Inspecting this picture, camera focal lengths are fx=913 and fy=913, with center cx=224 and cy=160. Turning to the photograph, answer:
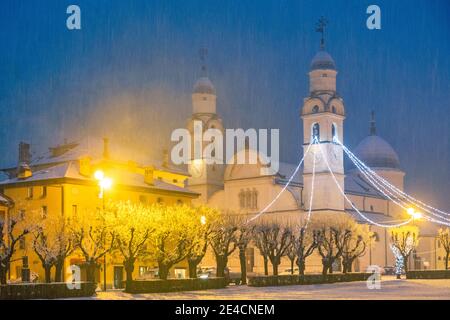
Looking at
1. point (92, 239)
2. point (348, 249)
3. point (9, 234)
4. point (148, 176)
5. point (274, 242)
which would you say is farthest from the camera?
point (348, 249)

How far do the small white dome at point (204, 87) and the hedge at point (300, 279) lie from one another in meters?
47.8

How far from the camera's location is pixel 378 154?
146 metres

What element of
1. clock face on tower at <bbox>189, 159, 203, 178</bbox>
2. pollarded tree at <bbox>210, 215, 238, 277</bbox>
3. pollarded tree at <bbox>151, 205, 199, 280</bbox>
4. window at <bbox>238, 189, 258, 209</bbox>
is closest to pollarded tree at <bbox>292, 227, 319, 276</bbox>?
pollarded tree at <bbox>210, 215, 238, 277</bbox>

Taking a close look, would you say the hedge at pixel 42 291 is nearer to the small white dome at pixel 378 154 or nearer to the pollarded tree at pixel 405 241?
the pollarded tree at pixel 405 241

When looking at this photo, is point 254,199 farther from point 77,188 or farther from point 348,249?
point 77,188

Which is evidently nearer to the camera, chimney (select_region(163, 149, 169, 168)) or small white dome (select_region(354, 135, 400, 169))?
chimney (select_region(163, 149, 169, 168))

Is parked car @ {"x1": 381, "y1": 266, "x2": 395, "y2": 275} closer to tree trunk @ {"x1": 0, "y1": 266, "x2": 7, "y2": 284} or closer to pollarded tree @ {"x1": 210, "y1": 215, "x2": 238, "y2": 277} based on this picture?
pollarded tree @ {"x1": 210, "y1": 215, "x2": 238, "y2": 277}

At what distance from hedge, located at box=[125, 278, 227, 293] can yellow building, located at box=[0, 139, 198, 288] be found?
873 cm

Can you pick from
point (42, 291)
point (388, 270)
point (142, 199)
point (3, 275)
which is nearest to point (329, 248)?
point (142, 199)

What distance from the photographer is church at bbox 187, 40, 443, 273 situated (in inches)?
4653

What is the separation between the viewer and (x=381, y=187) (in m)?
143

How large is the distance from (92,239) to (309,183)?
187 feet

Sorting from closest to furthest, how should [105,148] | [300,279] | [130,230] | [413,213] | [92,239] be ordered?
[92,239]
[130,230]
[300,279]
[105,148]
[413,213]
